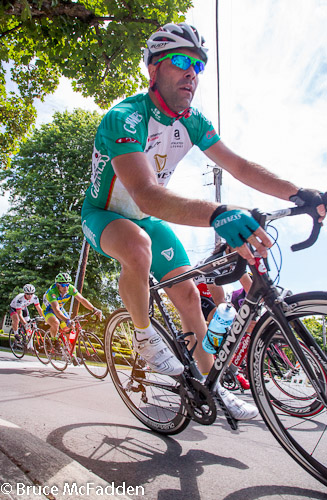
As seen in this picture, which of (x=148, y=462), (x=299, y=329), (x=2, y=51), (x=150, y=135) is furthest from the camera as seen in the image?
(x=2, y=51)

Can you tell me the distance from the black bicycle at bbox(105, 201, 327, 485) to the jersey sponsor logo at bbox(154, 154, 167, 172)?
2.83 ft

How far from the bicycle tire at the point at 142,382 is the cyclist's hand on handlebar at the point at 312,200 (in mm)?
1278

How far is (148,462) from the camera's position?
1787mm

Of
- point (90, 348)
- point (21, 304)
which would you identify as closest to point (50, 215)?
point (21, 304)

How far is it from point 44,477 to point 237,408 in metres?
1.07

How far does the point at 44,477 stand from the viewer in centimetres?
134

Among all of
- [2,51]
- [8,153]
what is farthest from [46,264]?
[2,51]

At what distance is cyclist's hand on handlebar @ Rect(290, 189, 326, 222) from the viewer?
1596 mm

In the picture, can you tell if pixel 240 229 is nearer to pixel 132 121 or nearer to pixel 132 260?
pixel 132 260

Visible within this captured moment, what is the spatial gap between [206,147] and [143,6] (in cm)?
430

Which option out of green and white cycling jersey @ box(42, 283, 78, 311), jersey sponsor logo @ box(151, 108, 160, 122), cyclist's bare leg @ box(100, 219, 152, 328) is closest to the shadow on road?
cyclist's bare leg @ box(100, 219, 152, 328)

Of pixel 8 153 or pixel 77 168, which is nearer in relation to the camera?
pixel 8 153

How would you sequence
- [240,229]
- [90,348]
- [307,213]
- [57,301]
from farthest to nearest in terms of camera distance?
[57,301] < [90,348] < [307,213] < [240,229]

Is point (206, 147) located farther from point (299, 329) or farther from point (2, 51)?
point (2, 51)
